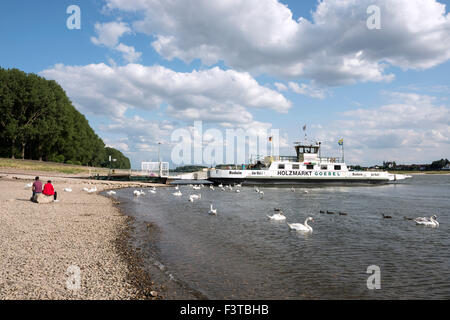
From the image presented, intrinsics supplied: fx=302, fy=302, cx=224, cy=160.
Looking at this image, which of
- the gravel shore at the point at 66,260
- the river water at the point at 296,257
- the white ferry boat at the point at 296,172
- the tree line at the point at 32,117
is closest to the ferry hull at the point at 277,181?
the white ferry boat at the point at 296,172

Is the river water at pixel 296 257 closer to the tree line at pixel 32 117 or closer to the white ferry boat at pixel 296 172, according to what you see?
the white ferry boat at pixel 296 172

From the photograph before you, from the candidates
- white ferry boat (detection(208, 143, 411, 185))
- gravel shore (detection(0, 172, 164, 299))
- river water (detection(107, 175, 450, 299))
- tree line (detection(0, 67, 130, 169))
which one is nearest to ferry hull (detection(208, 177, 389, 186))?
white ferry boat (detection(208, 143, 411, 185))

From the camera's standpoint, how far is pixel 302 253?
12.6 m

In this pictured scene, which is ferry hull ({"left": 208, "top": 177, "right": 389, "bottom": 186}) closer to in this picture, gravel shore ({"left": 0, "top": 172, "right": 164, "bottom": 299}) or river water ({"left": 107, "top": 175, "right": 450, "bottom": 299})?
river water ({"left": 107, "top": 175, "right": 450, "bottom": 299})

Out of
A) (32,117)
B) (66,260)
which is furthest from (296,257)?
(32,117)

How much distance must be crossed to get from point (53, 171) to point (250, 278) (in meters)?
60.0

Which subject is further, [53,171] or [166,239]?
[53,171]

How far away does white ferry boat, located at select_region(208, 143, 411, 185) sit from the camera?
54.2 meters

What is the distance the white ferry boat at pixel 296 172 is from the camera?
54250mm

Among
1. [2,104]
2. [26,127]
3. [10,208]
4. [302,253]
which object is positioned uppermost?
[2,104]

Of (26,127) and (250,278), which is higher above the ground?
(26,127)

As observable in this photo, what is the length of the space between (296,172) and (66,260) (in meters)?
48.4
